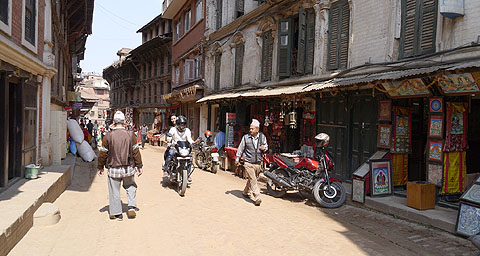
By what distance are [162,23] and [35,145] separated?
28.2 metres

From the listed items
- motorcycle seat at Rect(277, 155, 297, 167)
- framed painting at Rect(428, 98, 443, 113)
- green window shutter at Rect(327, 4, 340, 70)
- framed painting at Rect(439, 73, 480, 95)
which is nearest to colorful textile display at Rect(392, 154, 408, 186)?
framed painting at Rect(428, 98, 443, 113)

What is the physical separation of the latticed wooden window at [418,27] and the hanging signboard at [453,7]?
2.11 ft

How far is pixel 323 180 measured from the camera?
800 cm

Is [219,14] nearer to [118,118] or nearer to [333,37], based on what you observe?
[333,37]

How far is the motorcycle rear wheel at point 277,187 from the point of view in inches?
351

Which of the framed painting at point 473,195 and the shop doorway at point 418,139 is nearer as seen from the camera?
the framed painting at point 473,195

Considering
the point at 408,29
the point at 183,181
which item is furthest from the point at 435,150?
the point at 183,181

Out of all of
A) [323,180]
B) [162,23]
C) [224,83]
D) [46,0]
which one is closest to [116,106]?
[162,23]

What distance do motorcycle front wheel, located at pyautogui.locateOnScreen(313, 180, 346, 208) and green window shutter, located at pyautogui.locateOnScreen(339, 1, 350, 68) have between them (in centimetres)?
385

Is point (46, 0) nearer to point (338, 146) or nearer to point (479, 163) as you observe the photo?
point (338, 146)

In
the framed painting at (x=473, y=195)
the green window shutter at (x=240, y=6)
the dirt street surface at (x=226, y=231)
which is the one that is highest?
the green window shutter at (x=240, y=6)

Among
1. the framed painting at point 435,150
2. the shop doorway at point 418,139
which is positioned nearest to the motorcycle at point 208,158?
the shop doorway at point 418,139

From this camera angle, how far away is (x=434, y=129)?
7.26 m

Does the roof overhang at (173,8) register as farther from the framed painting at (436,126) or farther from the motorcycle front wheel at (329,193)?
the framed painting at (436,126)
